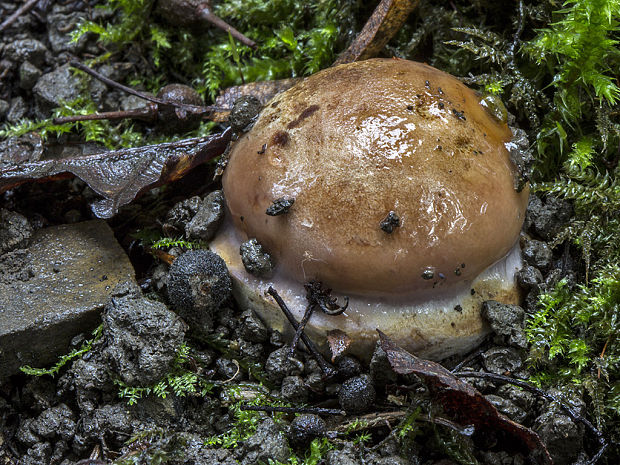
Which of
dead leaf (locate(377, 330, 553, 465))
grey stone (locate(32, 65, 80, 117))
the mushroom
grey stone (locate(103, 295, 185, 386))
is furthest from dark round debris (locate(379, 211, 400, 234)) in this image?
grey stone (locate(32, 65, 80, 117))

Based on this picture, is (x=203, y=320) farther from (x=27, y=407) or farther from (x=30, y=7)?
(x=30, y=7)

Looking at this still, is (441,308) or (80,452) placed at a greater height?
(441,308)

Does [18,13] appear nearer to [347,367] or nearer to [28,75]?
[28,75]

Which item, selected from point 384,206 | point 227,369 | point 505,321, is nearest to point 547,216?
point 505,321

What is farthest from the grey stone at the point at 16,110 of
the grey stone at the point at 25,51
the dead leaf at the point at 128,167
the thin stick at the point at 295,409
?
the thin stick at the point at 295,409

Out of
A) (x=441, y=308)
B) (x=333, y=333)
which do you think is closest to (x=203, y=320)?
(x=333, y=333)

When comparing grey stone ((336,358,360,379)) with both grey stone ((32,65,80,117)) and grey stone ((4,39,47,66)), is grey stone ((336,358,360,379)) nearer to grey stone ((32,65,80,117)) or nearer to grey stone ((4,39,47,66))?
grey stone ((32,65,80,117))

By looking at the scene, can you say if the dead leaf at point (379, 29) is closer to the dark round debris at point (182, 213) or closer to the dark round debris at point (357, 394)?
the dark round debris at point (182, 213)
